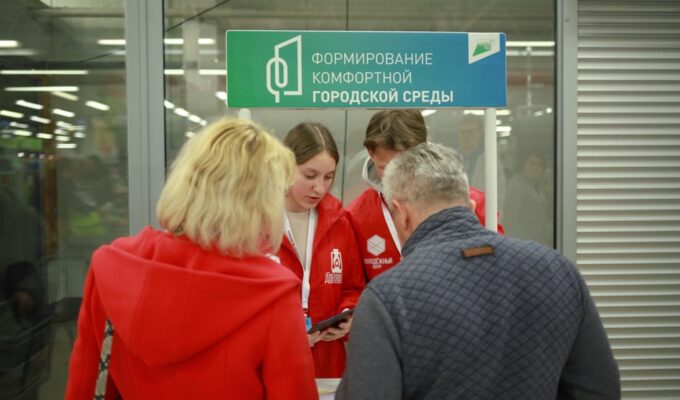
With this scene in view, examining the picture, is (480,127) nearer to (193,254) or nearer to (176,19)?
(176,19)

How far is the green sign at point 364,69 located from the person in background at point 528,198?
53.7 inches

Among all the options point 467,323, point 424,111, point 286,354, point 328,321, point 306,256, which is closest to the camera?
point 467,323

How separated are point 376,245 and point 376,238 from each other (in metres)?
0.03

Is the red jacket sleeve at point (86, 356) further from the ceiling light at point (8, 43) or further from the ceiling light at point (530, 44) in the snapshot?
the ceiling light at point (530, 44)

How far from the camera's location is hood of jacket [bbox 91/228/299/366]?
1.40 m

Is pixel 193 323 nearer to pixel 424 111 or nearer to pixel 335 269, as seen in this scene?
pixel 335 269

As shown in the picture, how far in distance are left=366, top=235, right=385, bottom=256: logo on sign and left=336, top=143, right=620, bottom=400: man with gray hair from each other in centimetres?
119

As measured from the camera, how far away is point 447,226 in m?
1.53

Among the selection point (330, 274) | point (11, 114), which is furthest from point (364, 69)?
point (11, 114)

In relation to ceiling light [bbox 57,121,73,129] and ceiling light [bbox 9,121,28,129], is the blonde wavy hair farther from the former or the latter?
ceiling light [bbox 9,121,28,129]

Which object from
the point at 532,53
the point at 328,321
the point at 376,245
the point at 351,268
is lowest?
the point at 328,321

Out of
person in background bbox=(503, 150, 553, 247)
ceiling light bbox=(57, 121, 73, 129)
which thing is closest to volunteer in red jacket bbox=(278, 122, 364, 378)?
person in background bbox=(503, 150, 553, 247)

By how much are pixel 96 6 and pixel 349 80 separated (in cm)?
194

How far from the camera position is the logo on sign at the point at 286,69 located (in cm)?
225
